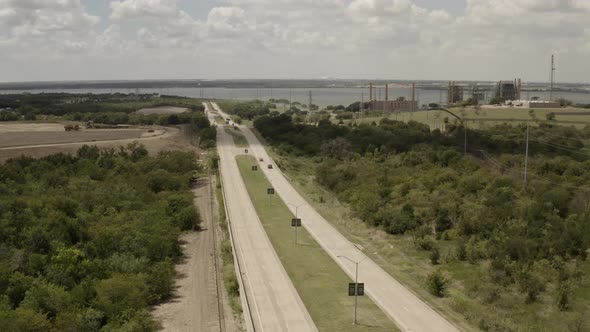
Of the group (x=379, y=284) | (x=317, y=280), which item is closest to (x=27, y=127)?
(x=317, y=280)

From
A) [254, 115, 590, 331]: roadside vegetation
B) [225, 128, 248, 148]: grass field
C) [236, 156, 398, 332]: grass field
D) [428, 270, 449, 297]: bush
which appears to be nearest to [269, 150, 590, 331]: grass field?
[254, 115, 590, 331]: roadside vegetation

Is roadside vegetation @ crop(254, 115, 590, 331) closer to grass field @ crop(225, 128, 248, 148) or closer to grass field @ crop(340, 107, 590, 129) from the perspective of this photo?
grass field @ crop(225, 128, 248, 148)

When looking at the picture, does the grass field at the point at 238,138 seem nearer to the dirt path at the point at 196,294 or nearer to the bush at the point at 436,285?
the dirt path at the point at 196,294

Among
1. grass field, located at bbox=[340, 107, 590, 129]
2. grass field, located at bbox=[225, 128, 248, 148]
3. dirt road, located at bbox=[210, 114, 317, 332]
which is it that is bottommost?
dirt road, located at bbox=[210, 114, 317, 332]

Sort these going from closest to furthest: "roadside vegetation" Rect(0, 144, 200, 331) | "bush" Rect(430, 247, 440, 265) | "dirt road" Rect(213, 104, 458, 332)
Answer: "roadside vegetation" Rect(0, 144, 200, 331)
"dirt road" Rect(213, 104, 458, 332)
"bush" Rect(430, 247, 440, 265)

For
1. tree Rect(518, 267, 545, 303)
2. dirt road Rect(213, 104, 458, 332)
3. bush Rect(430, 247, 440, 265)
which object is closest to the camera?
dirt road Rect(213, 104, 458, 332)

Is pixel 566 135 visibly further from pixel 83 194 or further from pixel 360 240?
pixel 83 194

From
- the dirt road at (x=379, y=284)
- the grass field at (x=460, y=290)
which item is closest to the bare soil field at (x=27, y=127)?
the dirt road at (x=379, y=284)

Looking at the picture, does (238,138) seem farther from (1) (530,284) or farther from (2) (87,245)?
(1) (530,284)
